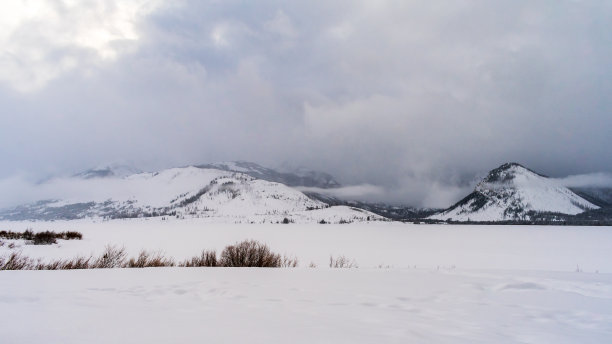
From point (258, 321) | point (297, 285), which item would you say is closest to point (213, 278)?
point (297, 285)

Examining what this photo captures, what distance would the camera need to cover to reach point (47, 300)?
246 inches

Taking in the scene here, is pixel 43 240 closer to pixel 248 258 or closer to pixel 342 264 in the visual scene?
pixel 248 258

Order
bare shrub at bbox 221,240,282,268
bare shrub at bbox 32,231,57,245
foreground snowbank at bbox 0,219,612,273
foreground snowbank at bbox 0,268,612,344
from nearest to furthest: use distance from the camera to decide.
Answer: foreground snowbank at bbox 0,268,612,344, bare shrub at bbox 221,240,282,268, foreground snowbank at bbox 0,219,612,273, bare shrub at bbox 32,231,57,245

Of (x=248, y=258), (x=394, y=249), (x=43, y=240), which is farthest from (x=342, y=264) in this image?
(x=43, y=240)

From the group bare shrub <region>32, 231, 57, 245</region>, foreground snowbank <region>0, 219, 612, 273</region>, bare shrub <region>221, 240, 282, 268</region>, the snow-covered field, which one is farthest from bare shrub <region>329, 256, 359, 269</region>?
bare shrub <region>32, 231, 57, 245</region>

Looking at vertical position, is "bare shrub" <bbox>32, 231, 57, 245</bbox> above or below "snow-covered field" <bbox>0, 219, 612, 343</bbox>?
below

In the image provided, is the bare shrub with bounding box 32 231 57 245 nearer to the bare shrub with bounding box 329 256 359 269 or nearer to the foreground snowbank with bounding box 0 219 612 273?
the foreground snowbank with bounding box 0 219 612 273

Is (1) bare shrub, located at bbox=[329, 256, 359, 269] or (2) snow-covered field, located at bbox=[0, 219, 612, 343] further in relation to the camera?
(1) bare shrub, located at bbox=[329, 256, 359, 269]

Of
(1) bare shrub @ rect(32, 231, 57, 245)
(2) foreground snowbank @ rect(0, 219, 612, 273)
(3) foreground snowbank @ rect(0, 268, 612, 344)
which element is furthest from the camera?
(1) bare shrub @ rect(32, 231, 57, 245)

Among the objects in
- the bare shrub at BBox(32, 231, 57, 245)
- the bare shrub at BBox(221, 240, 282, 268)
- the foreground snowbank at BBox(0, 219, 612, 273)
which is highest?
the bare shrub at BBox(221, 240, 282, 268)

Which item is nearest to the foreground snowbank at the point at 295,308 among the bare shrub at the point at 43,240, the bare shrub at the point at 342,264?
the bare shrub at the point at 342,264

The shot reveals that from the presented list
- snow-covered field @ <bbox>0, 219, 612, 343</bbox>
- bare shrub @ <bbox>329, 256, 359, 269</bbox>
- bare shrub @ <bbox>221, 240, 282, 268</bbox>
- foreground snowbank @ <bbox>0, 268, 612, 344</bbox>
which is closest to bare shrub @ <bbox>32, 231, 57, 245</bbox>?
bare shrub @ <bbox>329, 256, 359, 269</bbox>

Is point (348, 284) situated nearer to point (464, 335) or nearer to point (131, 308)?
point (464, 335)

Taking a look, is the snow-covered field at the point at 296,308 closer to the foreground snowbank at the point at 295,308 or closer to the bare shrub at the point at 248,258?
the foreground snowbank at the point at 295,308
